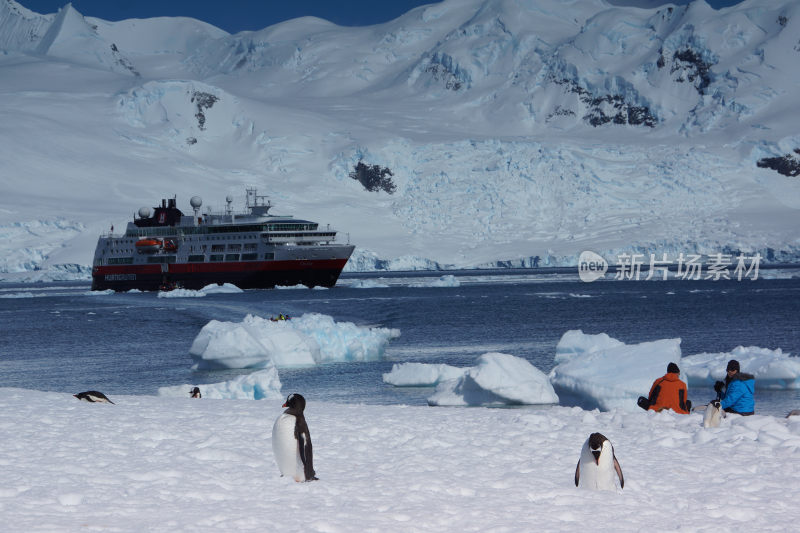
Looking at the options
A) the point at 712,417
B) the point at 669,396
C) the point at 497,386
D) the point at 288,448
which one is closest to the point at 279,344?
the point at 497,386

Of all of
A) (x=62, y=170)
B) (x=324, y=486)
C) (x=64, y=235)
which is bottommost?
(x=324, y=486)

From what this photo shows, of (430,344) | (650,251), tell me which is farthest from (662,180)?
(430,344)

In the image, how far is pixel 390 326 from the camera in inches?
2057

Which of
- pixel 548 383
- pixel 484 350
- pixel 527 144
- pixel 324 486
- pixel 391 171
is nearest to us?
pixel 324 486

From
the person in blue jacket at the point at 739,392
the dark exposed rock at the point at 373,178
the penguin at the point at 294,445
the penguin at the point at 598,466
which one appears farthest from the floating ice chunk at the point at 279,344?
the dark exposed rock at the point at 373,178

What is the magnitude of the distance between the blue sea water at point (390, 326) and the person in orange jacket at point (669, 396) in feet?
20.0

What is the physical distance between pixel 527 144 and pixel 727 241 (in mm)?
38778

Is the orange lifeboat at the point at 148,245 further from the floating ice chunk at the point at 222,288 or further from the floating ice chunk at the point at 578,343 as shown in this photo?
the floating ice chunk at the point at 578,343

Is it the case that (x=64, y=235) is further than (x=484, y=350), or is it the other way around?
(x=64, y=235)

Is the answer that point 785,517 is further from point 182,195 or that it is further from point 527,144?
point 182,195

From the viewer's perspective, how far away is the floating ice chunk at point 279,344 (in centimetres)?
3009

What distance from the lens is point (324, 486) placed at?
10727 mm

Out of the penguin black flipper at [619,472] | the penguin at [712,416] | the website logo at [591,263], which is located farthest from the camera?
the website logo at [591,263]

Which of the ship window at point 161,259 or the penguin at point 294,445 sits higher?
the ship window at point 161,259
